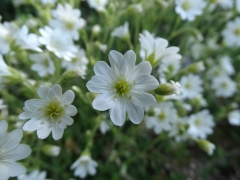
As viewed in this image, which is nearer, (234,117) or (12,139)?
(12,139)

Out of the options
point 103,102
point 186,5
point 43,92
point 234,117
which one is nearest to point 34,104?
point 43,92

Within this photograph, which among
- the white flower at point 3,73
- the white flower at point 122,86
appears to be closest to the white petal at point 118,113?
the white flower at point 122,86

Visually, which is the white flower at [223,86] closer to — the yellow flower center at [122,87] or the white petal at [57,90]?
the yellow flower center at [122,87]

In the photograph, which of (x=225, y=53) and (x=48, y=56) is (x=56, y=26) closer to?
Answer: (x=48, y=56)

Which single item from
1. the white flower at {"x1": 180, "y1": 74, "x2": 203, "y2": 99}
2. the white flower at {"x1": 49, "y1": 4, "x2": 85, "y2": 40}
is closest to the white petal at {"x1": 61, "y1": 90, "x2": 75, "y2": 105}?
the white flower at {"x1": 49, "y1": 4, "x2": 85, "y2": 40}

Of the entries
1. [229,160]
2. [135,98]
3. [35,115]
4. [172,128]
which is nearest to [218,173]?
[229,160]

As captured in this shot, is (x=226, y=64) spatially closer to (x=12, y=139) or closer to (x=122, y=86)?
(x=122, y=86)

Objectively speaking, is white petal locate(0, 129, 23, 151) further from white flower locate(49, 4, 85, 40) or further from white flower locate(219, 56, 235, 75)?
white flower locate(219, 56, 235, 75)
